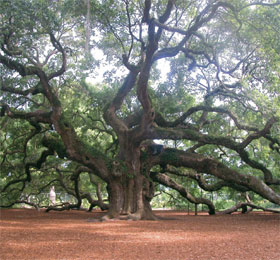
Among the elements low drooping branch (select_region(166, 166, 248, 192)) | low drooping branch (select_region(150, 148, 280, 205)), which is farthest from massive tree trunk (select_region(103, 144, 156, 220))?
low drooping branch (select_region(166, 166, 248, 192))

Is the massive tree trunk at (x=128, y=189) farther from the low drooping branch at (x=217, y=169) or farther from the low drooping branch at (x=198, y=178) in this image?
the low drooping branch at (x=198, y=178)

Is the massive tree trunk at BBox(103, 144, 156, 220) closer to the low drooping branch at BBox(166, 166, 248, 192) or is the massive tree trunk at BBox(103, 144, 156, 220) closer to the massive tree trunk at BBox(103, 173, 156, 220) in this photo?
the massive tree trunk at BBox(103, 173, 156, 220)

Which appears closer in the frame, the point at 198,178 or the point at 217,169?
the point at 217,169

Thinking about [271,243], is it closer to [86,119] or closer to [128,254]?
[128,254]

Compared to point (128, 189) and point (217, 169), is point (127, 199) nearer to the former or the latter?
point (128, 189)

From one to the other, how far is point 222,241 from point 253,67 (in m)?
7.95

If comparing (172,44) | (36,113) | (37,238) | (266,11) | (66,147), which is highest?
(172,44)

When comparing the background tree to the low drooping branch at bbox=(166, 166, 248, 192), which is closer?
the background tree

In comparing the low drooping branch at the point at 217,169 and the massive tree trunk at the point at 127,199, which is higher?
the low drooping branch at the point at 217,169

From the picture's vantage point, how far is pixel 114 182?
11.5 metres

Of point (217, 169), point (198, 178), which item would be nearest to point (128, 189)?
point (217, 169)

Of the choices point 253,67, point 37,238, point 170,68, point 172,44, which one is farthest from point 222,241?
point 172,44

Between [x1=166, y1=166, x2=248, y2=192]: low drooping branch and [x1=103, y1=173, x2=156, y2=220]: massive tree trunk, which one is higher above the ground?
[x1=166, y1=166, x2=248, y2=192]: low drooping branch

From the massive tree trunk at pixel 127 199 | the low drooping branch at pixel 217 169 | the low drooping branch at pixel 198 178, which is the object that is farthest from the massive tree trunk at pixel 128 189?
the low drooping branch at pixel 198 178
